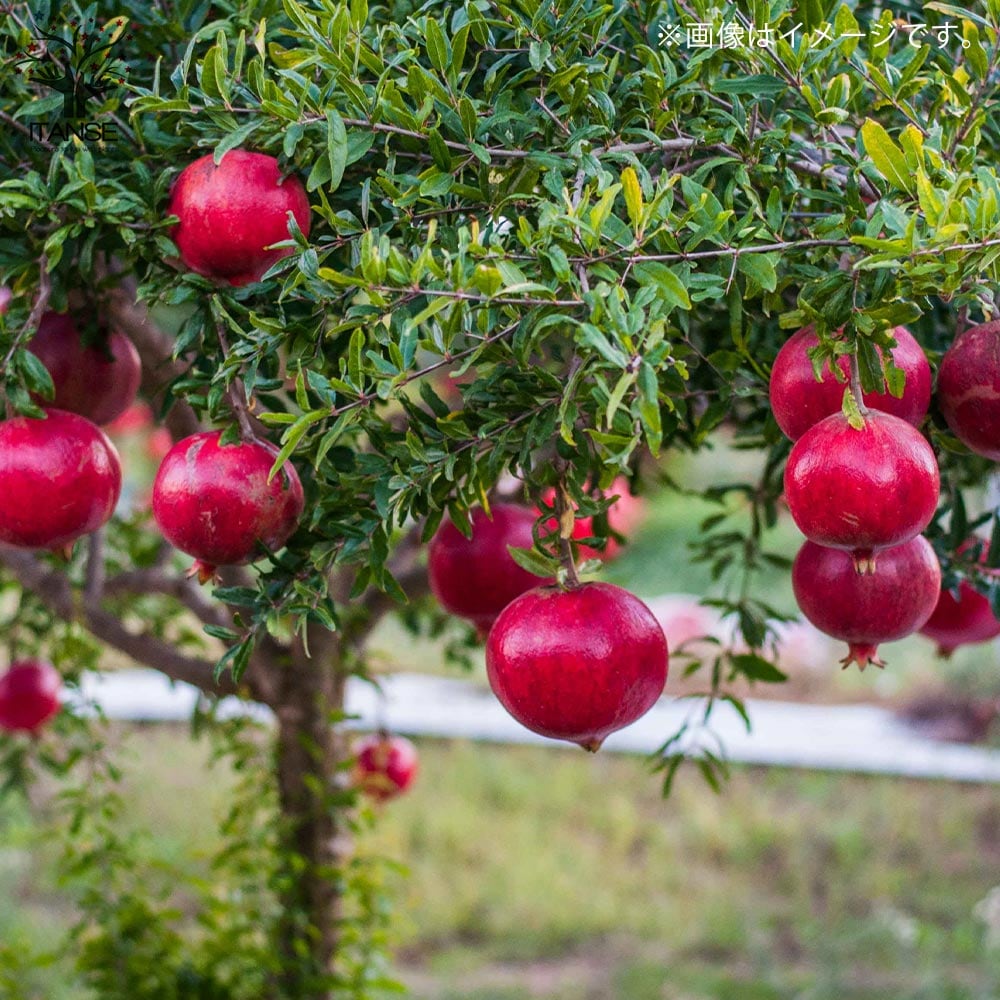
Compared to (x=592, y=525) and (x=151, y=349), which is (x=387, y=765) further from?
(x=592, y=525)

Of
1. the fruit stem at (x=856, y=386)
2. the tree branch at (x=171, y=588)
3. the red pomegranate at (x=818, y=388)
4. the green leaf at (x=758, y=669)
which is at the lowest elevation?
the green leaf at (x=758, y=669)

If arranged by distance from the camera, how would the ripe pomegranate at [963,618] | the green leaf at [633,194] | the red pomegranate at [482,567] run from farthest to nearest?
the ripe pomegranate at [963,618], the red pomegranate at [482,567], the green leaf at [633,194]

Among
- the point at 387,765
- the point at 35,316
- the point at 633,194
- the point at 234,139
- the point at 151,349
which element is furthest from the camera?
the point at 387,765

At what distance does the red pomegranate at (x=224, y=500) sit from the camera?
94 centimetres

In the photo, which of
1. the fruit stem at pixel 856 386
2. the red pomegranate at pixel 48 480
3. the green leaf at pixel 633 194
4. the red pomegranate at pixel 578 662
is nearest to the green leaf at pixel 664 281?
the green leaf at pixel 633 194

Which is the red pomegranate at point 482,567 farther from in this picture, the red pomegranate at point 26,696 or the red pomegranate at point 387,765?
the red pomegranate at point 26,696

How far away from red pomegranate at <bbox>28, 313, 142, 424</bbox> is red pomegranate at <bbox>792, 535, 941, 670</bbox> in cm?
68

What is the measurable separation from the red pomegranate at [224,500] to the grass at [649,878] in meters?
2.00

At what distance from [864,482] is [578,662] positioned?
0.24 m

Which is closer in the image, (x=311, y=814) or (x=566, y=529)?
(x=566, y=529)

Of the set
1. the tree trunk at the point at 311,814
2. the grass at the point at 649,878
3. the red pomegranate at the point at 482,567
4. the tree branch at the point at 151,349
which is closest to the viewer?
the red pomegranate at the point at 482,567

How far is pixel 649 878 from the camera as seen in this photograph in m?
3.86

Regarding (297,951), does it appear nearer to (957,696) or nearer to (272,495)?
(272,495)

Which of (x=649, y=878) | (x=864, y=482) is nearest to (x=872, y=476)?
(x=864, y=482)
